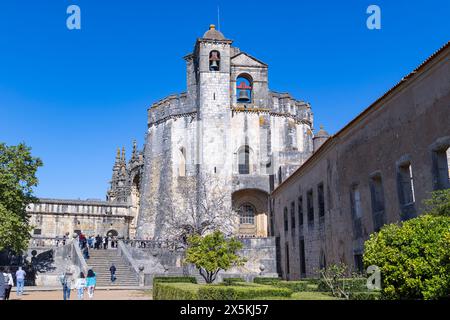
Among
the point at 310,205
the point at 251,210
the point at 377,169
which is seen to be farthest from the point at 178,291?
the point at 251,210

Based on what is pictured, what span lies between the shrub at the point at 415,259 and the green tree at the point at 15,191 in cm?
2216

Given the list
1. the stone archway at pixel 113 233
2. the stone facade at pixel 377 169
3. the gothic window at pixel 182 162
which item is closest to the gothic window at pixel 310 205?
the stone facade at pixel 377 169

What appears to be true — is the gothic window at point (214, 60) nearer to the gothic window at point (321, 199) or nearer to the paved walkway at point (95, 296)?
the gothic window at point (321, 199)

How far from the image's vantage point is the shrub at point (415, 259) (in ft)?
31.4

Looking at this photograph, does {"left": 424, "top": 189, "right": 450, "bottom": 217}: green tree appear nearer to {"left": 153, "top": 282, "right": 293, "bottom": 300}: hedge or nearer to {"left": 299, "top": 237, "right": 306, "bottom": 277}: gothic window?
{"left": 153, "top": 282, "right": 293, "bottom": 300}: hedge

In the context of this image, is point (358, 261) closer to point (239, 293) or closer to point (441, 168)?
point (441, 168)

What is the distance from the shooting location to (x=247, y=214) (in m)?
44.5

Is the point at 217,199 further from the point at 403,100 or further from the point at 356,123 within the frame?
the point at 403,100

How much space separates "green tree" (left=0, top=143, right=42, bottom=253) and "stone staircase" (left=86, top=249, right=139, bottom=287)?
4.97 m

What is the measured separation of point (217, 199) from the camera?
41.1 metres

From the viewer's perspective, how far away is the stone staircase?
97.2 feet

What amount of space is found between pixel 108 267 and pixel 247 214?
16.0 metres

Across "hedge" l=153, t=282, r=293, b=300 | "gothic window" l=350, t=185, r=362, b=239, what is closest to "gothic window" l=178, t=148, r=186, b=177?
"gothic window" l=350, t=185, r=362, b=239
